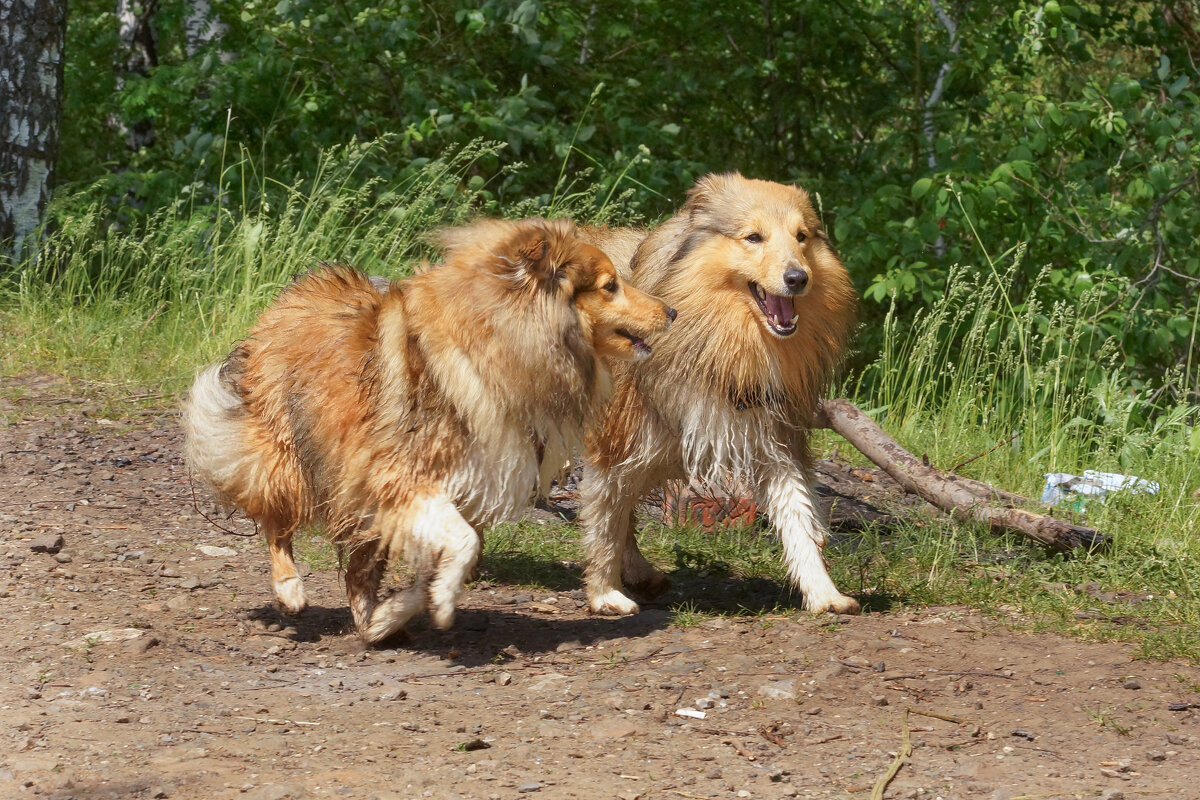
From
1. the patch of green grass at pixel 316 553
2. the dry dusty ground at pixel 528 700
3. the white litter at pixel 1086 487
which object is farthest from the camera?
the white litter at pixel 1086 487

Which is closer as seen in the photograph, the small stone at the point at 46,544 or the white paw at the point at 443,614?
the white paw at the point at 443,614

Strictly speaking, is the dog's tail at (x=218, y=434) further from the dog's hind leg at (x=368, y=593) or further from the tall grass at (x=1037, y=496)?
the tall grass at (x=1037, y=496)

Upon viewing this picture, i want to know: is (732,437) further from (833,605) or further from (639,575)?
(639,575)

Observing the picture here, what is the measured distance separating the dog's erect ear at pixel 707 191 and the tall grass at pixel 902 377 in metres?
1.61

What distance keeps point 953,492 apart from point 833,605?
143 cm

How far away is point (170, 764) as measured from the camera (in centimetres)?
323

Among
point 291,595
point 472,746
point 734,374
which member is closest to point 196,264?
point 291,595

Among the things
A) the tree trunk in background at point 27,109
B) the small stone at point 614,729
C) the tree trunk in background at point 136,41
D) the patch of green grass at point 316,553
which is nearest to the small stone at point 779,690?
the small stone at point 614,729

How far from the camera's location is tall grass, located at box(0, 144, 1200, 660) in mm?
5070

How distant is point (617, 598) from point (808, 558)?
77 centimetres

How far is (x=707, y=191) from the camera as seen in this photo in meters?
4.82

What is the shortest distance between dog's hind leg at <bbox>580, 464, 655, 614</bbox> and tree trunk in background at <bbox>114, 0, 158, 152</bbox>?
6.69m

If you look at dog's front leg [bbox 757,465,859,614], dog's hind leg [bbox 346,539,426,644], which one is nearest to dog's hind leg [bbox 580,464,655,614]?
dog's front leg [bbox 757,465,859,614]

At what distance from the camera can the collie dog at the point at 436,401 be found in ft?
13.4
